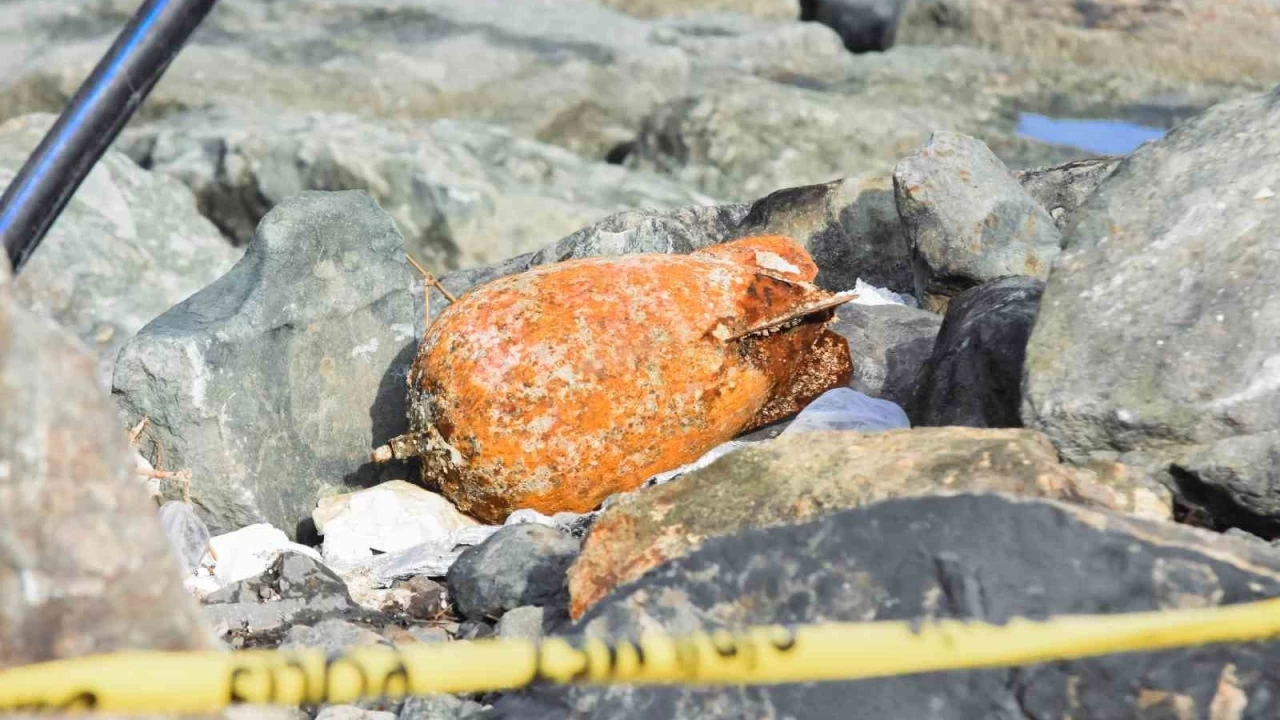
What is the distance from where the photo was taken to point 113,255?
23.5ft

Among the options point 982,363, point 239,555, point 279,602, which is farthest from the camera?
point 239,555

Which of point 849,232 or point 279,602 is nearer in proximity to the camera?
point 279,602

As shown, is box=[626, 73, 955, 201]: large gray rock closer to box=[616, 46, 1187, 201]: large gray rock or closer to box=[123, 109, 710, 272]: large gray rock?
box=[616, 46, 1187, 201]: large gray rock

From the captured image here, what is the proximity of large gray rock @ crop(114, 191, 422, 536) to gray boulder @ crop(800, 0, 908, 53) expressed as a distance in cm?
1066

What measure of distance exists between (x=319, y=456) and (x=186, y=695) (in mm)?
2357

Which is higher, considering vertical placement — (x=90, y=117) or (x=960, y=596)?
(x=90, y=117)

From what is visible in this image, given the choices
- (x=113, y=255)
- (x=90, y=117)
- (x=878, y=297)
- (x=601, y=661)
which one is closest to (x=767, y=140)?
(x=113, y=255)

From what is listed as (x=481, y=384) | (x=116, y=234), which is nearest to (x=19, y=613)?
(x=481, y=384)

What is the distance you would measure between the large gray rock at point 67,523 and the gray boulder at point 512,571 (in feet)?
4.54

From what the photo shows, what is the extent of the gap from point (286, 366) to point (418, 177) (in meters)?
5.94

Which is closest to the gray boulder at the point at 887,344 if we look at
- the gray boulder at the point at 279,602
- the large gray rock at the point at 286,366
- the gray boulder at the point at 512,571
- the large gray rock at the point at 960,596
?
the gray boulder at the point at 512,571

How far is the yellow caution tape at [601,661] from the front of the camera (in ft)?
3.78

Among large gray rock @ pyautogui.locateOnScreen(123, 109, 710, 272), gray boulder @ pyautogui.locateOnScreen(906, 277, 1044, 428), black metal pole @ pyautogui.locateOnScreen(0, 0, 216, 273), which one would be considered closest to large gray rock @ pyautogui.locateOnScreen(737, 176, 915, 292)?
gray boulder @ pyautogui.locateOnScreen(906, 277, 1044, 428)

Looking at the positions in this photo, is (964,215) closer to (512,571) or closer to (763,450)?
(763,450)
